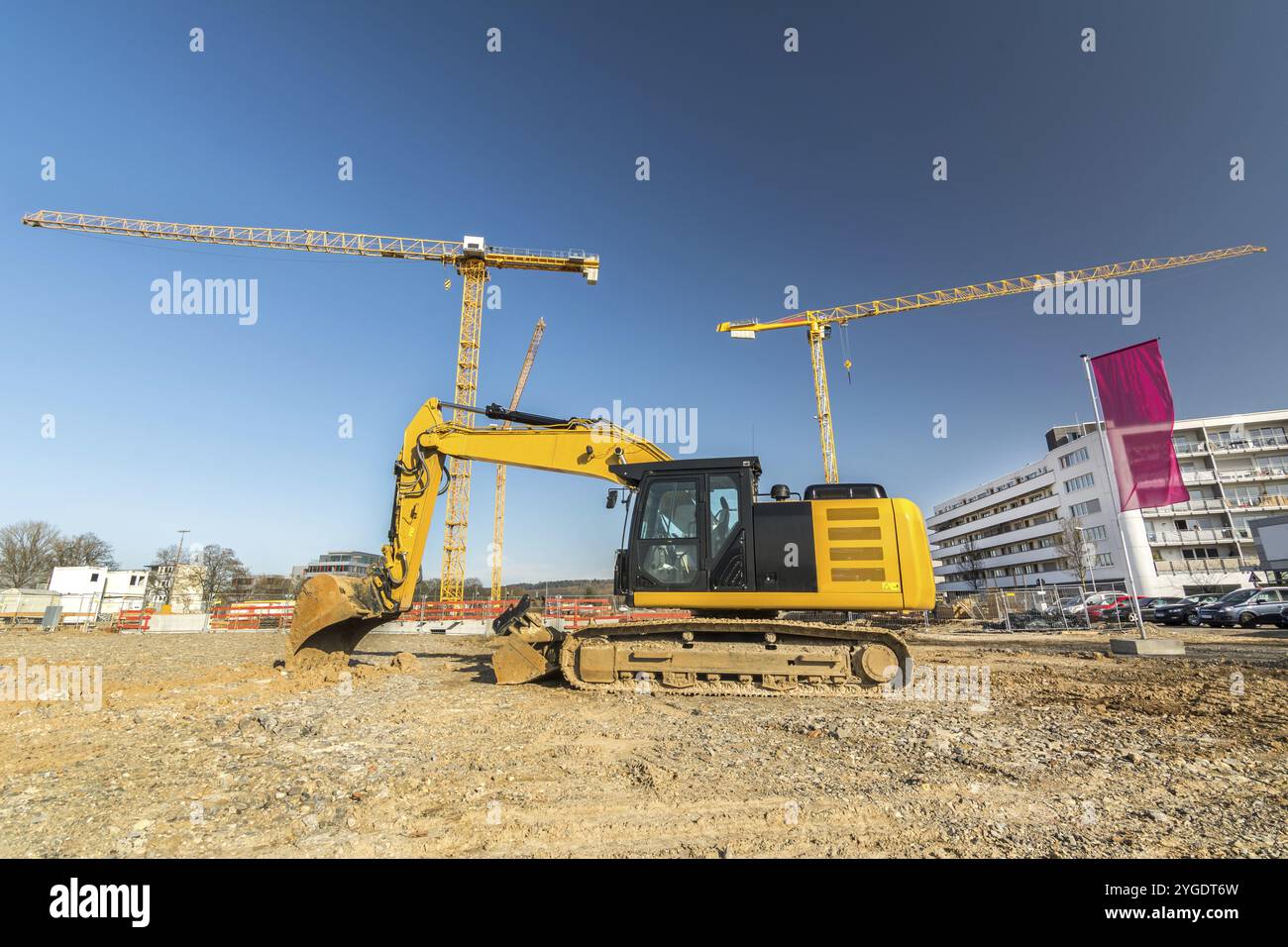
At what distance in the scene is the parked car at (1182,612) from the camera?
26.1 metres

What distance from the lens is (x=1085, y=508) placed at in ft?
A: 188

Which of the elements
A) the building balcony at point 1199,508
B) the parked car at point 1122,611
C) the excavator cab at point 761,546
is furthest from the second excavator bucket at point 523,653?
the building balcony at point 1199,508

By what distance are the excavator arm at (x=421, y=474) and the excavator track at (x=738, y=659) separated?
261 centimetres

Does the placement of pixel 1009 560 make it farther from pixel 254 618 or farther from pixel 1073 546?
pixel 254 618

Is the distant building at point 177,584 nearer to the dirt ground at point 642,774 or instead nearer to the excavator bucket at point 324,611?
the excavator bucket at point 324,611

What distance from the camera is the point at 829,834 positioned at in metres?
3.13

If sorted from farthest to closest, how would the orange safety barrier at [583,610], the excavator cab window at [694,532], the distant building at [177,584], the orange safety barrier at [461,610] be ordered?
the distant building at [177,584]
the orange safety barrier at [461,610]
the orange safety barrier at [583,610]
the excavator cab window at [694,532]

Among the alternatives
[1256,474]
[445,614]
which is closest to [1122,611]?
[445,614]

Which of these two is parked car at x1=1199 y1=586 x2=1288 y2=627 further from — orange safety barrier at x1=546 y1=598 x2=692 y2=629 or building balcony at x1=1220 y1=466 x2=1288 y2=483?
building balcony at x1=1220 y1=466 x2=1288 y2=483

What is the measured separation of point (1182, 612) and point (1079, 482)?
37955 millimetres

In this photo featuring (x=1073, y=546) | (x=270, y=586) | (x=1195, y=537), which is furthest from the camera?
(x=270, y=586)

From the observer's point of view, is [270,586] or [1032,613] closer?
[1032,613]
